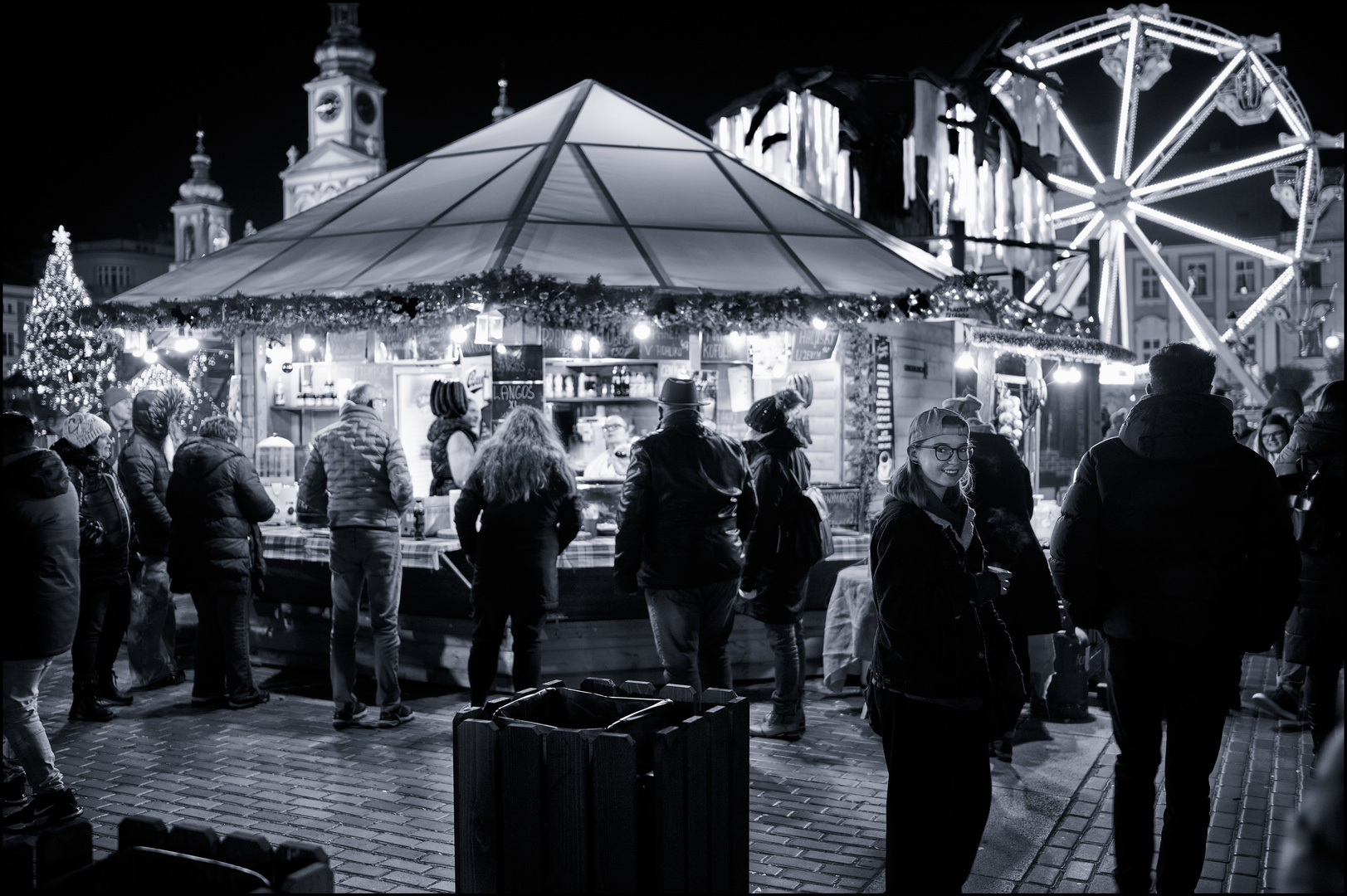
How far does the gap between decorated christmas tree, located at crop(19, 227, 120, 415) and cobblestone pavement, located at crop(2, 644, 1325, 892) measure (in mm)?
36203

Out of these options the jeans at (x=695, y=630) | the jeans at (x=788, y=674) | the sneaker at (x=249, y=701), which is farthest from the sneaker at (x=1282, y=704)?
the sneaker at (x=249, y=701)

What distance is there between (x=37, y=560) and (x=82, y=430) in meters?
2.22

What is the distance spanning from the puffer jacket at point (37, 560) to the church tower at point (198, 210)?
267 ft

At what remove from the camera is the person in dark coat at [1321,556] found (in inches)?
231

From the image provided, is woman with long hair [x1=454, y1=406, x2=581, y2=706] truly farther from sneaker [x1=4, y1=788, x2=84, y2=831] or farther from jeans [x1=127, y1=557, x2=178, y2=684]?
jeans [x1=127, y1=557, x2=178, y2=684]

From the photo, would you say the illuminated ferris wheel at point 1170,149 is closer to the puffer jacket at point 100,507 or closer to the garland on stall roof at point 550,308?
the garland on stall roof at point 550,308

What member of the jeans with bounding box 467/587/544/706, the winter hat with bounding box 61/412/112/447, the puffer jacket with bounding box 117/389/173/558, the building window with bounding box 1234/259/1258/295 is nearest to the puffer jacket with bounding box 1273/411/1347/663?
the jeans with bounding box 467/587/544/706

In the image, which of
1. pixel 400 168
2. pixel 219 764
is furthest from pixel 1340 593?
pixel 400 168

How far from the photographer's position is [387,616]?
266 inches

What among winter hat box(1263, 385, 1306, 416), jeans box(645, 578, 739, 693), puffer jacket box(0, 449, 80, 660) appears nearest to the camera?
puffer jacket box(0, 449, 80, 660)

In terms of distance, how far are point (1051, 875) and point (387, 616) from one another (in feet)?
12.6

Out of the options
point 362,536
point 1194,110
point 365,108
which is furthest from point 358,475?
point 365,108

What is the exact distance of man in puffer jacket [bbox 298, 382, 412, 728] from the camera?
666 centimetres

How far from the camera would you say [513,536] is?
20.4ft
